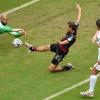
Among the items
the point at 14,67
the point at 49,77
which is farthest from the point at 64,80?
the point at 14,67

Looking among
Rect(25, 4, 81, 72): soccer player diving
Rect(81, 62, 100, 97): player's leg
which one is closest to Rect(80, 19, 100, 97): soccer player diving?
Rect(81, 62, 100, 97): player's leg

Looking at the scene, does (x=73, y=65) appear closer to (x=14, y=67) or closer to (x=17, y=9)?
(x=14, y=67)

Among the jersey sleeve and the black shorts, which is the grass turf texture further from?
the jersey sleeve

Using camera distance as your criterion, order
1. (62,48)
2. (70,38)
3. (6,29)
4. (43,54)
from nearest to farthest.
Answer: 1. (70,38)
2. (62,48)
3. (6,29)
4. (43,54)

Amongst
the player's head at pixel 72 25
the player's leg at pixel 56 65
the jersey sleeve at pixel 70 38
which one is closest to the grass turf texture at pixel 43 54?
the player's leg at pixel 56 65

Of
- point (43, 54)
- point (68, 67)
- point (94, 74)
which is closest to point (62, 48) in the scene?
point (68, 67)

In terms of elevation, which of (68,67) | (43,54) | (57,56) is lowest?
(43,54)

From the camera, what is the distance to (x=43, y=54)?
63.7 ft

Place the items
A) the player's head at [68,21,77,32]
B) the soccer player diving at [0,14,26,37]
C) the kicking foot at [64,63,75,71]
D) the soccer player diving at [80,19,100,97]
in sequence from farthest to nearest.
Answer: the soccer player diving at [0,14,26,37]
the kicking foot at [64,63,75,71]
the player's head at [68,21,77,32]
the soccer player diving at [80,19,100,97]

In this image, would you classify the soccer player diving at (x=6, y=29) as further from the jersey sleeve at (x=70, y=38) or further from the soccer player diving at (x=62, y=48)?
the jersey sleeve at (x=70, y=38)

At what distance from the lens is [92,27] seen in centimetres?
2141

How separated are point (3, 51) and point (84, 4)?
5.25 m

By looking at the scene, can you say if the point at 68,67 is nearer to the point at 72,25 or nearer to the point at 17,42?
the point at 72,25

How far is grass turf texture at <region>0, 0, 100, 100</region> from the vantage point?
16.9 metres
